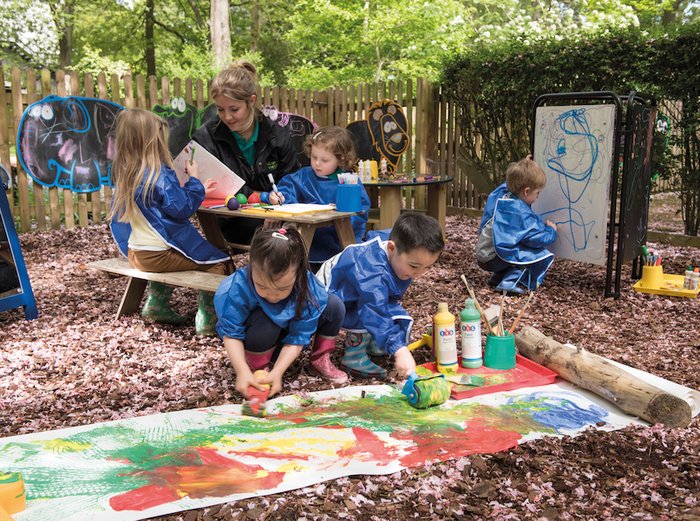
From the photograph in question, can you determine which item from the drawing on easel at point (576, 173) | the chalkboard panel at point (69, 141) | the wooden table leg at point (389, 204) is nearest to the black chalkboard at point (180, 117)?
the chalkboard panel at point (69, 141)

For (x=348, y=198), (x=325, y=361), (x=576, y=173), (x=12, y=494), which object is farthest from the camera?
(x=576, y=173)

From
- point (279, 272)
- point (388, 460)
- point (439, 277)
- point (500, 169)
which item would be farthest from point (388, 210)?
point (388, 460)

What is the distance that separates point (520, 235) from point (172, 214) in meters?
2.82

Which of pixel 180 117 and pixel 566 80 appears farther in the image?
pixel 180 117

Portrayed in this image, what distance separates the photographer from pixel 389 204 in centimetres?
610

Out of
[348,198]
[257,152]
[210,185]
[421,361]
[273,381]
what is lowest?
[421,361]

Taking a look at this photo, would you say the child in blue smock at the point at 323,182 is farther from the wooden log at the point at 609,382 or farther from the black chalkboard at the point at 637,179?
the black chalkboard at the point at 637,179

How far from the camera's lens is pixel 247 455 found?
220 centimetres

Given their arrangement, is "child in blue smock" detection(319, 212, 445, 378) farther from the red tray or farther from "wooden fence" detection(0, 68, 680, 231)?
"wooden fence" detection(0, 68, 680, 231)

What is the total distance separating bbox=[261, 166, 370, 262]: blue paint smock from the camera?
4.57m

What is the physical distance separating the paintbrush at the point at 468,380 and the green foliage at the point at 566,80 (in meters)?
4.56

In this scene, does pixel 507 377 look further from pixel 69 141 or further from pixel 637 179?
pixel 69 141

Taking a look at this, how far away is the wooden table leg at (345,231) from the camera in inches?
165

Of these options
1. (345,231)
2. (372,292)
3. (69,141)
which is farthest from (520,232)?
(69,141)
